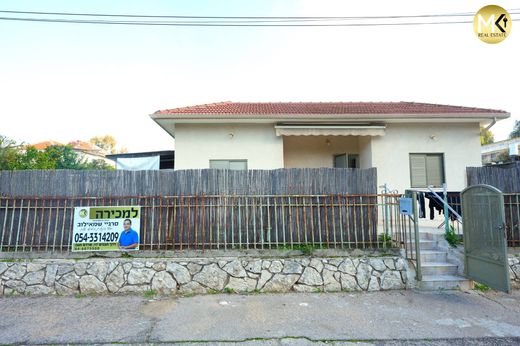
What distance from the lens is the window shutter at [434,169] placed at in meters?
10.4

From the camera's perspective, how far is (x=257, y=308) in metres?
5.05

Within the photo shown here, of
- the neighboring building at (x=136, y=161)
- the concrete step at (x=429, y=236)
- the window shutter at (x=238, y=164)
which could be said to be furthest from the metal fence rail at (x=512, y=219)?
the neighboring building at (x=136, y=161)

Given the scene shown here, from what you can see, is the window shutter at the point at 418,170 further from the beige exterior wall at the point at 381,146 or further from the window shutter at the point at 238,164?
the window shutter at the point at 238,164

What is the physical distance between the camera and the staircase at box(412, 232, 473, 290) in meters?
5.82

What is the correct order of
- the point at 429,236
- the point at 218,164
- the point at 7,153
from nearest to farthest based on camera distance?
the point at 429,236 → the point at 218,164 → the point at 7,153

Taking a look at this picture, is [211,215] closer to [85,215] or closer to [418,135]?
[85,215]

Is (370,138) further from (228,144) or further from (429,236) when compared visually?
(228,144)

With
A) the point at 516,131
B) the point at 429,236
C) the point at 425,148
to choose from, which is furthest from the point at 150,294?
the point at 516,131

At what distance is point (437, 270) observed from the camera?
6.09 meters

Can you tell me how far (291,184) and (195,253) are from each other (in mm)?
2624

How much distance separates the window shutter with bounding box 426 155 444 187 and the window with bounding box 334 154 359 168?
2.57 metres

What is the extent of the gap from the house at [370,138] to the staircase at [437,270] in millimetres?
4020

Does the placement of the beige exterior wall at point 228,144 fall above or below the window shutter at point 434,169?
above

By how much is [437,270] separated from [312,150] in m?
6.39
